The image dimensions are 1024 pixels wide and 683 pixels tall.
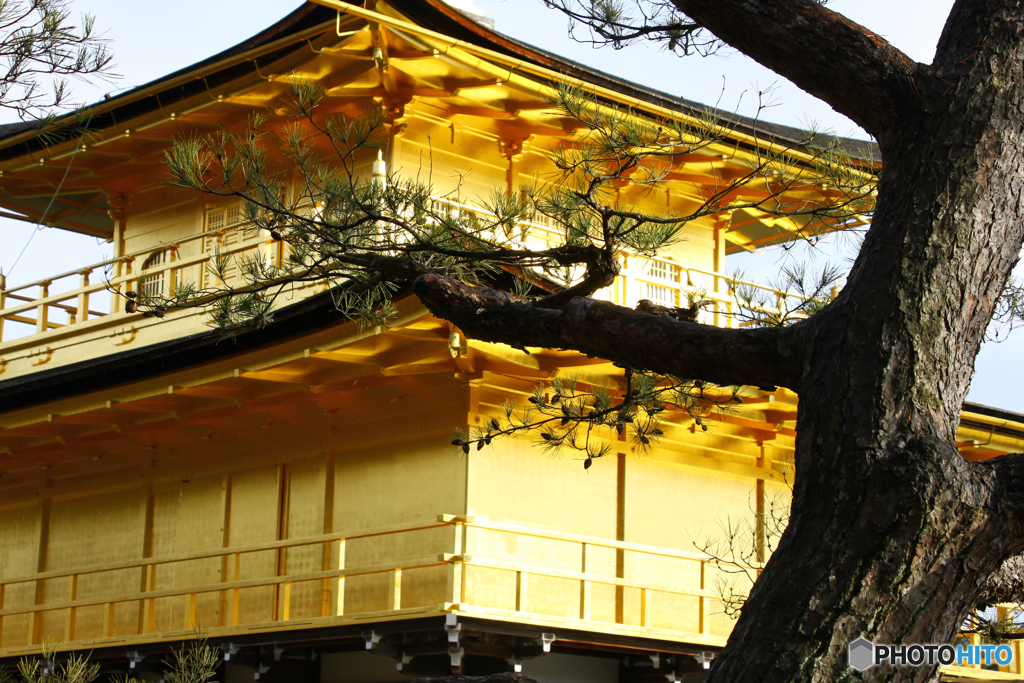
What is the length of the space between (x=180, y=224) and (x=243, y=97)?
2.35 meters

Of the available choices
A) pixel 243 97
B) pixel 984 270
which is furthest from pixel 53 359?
pixel 984 270

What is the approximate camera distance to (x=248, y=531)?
11.0m

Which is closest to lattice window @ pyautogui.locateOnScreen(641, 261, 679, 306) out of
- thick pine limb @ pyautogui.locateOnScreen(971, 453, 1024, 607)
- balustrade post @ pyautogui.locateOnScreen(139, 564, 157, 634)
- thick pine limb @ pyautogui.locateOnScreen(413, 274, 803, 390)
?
balustrade post @ pyautogui.locateOnScreen(139, 564, 157, 634)

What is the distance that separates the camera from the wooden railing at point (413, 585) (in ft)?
28.5

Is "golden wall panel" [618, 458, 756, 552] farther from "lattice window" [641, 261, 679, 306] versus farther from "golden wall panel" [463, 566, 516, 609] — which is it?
"lattice window" [641, 261, 679, 306]

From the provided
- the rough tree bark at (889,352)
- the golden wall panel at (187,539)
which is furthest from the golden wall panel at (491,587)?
the rough tree bark at (889,352)

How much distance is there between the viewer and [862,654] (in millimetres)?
2576

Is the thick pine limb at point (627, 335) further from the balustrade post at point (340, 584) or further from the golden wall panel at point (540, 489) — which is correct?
the golden wall panel at point (540, 489)

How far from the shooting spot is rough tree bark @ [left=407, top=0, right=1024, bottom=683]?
2627mm

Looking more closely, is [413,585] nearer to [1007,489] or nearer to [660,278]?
[660,278]

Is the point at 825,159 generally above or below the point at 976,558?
above

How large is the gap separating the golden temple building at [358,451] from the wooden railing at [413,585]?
3 cm

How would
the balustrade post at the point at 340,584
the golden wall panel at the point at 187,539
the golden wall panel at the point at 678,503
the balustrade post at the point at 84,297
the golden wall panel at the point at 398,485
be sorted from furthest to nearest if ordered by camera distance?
the balustrade post at the point at 84,297 < the golden wall panel at the point at 187,539 < the golden wall panel at the point at 678,503 < the golden wall panel at the point at 398,485 < the balustrade post at the point at 340,584

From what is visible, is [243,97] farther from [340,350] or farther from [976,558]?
[976,558]
